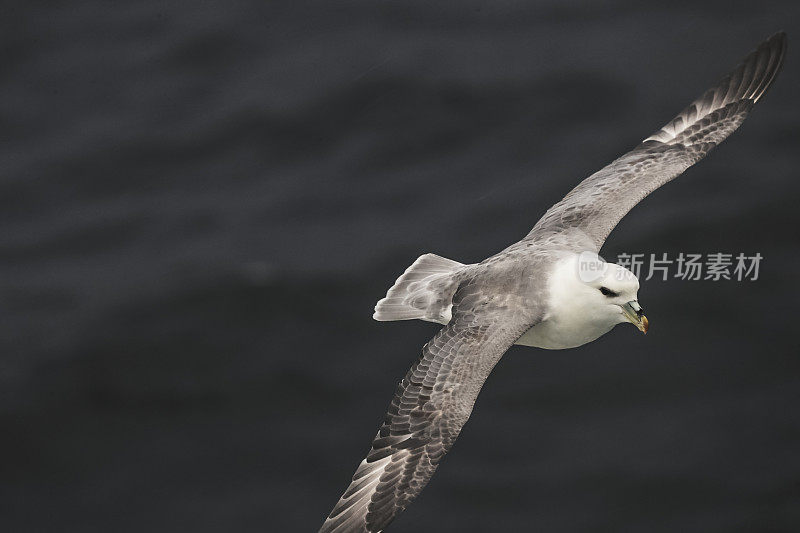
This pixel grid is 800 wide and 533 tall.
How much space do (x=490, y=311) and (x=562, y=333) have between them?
61 centimetres

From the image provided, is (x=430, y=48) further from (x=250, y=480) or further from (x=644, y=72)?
(x=250, y=480)

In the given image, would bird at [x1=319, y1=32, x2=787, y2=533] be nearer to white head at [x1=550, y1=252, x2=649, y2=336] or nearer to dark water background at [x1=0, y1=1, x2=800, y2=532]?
white head at [x1=550, y1=252, x2=649, y2=336]

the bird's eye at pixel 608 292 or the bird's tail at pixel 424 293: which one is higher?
the bird's tail at pixel 424 293

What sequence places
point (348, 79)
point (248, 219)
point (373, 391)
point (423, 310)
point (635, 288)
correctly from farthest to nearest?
1. point (348, 79)
2. point (248, 219)
3. point (373, 391)
4. point (423, 310)
5. point (635, 288)

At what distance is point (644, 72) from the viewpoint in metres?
14.5

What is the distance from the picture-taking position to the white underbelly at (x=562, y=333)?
980 centimetres

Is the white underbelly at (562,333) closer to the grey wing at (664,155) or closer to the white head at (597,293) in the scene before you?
the white head at (597,293)

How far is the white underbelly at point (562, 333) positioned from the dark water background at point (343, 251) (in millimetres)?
2168

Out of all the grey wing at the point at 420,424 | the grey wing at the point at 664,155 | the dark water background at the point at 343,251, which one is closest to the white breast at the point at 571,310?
the grey wing at the point at 420,424

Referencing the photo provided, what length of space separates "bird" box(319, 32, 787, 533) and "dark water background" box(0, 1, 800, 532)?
75.1 inches

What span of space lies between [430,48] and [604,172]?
4318 mm

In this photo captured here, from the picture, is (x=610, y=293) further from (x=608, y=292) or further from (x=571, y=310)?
(x=571, y=310)

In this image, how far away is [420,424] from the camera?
9.12 meters

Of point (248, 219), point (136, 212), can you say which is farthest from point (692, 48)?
point (136, 212)
